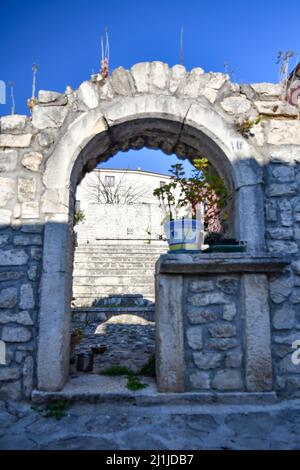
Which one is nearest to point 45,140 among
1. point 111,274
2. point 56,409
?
point 56,409

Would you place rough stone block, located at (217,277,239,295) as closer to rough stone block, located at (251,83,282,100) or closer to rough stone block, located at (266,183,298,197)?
rough stone block, located at (266,183,298,197)

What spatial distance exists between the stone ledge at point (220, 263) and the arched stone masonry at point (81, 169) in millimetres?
90

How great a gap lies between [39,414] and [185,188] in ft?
7.24

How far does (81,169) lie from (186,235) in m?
1.29

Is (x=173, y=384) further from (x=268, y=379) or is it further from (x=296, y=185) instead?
(x=296, y=185)

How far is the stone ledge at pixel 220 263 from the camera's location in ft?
8.55

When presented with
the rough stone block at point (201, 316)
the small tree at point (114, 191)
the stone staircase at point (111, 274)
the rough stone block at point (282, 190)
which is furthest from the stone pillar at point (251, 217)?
the small tree at point (114, 191)

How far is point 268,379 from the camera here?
8.52 feet

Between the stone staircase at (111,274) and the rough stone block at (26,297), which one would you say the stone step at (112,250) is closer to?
the stone staircase at (111,274)

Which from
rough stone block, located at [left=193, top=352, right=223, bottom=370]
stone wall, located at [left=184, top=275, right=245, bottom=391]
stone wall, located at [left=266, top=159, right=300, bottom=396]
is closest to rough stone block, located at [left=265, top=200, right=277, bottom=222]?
stone wall, located at [left=266, top=159, right=300, bottom=396]

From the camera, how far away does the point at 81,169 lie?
329 centimetres

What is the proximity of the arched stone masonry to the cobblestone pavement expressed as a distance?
1.06 ft

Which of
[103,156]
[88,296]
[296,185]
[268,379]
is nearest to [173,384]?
[268,379]

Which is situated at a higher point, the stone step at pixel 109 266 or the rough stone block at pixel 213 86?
the rough stone block at pixel 213 86
